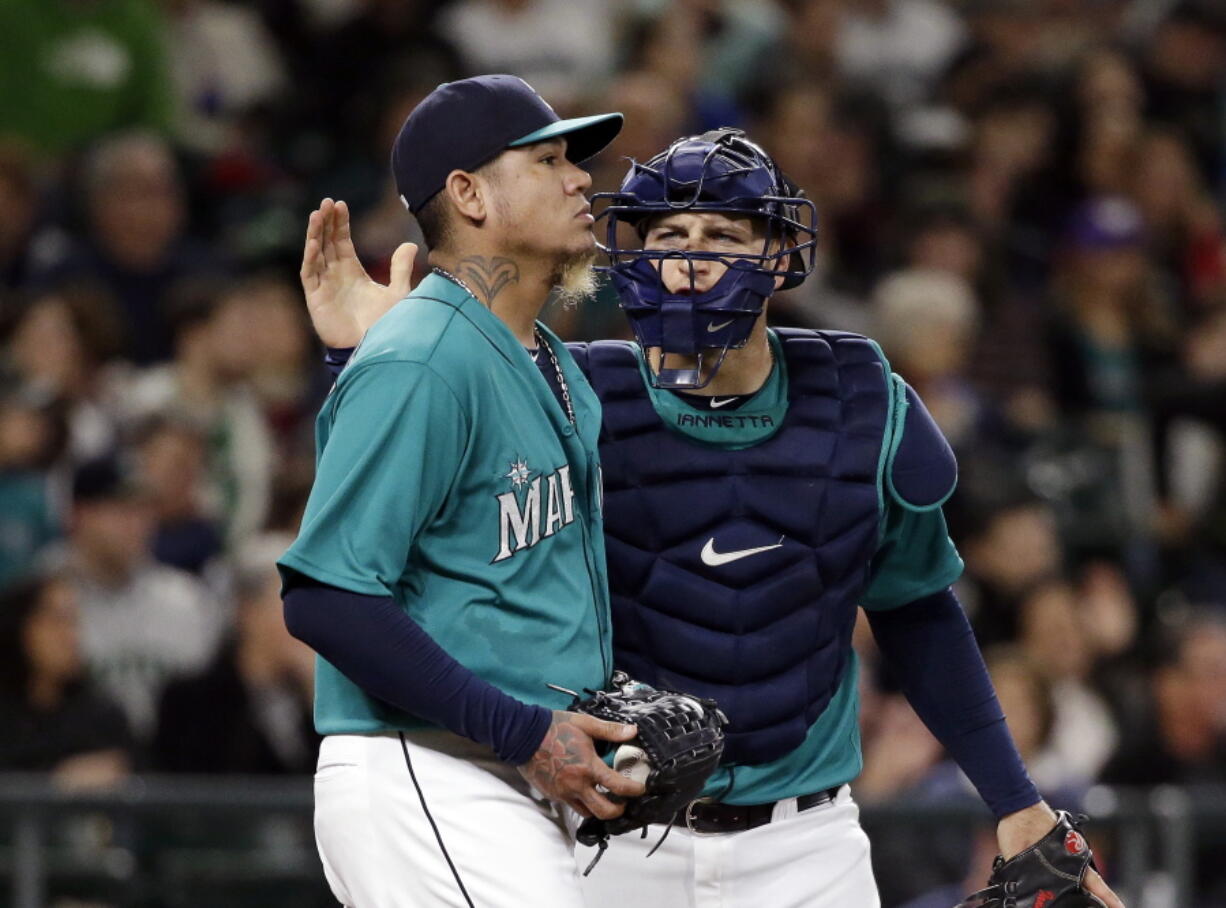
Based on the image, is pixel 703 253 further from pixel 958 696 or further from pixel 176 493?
pixel 176 493

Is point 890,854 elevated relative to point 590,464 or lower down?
lower down

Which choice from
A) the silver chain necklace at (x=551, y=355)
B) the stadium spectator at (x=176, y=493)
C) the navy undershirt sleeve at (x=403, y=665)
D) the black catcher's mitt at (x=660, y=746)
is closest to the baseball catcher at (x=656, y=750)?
the black catcher's mitt at (x=660, y=746)

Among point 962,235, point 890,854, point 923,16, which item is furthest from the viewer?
point 923,16

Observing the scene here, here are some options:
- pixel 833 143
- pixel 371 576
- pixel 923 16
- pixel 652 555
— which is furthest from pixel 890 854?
pixel 923 16

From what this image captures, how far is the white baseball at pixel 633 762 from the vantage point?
2.87m

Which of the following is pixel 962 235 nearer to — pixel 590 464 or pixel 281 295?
pixel 281 295

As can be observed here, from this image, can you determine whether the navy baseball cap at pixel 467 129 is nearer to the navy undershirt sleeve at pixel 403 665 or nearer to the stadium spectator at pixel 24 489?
the navy undershirt sleeve at pixel 403 665

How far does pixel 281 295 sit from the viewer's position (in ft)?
23.6

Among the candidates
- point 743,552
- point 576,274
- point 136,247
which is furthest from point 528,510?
point 136,247

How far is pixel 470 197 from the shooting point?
Answer: 306 cm

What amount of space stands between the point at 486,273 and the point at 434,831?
31.4 inches

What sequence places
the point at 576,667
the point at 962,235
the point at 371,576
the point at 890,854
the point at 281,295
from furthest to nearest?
1. the point at 962,235
2. the point at 281,295
3. the point at 890,854
4. the point at 576,667
5. the point at 371,576

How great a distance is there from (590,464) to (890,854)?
2840 mm

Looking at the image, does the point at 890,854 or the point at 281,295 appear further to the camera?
the point at 281,295
